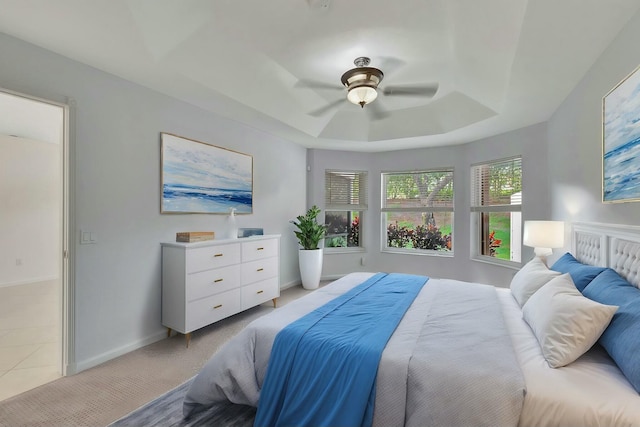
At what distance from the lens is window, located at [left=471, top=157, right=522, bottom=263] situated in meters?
4.23

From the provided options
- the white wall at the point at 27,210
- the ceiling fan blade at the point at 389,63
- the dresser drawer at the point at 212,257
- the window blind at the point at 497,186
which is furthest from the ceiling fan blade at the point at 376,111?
the white wall at the point at 27,210

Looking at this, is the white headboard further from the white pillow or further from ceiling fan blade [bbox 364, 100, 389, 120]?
ceiling fan blade [bbox 364, 100, 389, 120]

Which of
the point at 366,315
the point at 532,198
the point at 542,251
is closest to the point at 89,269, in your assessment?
the point at 366,315

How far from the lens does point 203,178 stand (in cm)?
349

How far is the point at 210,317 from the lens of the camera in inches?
121

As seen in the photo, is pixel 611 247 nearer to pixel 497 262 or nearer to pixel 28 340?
pixel 497 262

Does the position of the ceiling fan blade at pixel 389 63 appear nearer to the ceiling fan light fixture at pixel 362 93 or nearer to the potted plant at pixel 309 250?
the ceiling fan light fixture at pixel 362 93

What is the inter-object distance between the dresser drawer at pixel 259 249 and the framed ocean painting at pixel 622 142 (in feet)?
10.9

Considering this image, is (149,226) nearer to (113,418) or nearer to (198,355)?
(198,355)

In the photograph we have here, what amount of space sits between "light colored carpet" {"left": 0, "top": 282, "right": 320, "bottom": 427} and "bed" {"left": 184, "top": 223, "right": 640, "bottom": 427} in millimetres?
571

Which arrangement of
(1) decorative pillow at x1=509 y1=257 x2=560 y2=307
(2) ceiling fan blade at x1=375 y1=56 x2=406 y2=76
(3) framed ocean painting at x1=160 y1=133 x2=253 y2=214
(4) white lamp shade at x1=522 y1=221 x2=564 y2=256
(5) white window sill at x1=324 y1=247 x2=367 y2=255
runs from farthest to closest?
(5) white window sill at x1=324 y1=247 x2=367 y2=255
(3) framed ocean painting at x1=160 y1=133 x2=253 y2=214
(4) white lamp shade at x1=522 y1=221 x2=564 y2=256
(2) ceiling fan blade at x1=375 y1=56 x2=406 y2=76
(1) decorative pillow at x1=509 y1=257 x2=560 y2=307

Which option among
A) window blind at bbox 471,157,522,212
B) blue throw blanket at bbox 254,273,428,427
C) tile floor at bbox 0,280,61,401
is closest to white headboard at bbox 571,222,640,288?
blue throw blanket at bbox 254,273,428,427

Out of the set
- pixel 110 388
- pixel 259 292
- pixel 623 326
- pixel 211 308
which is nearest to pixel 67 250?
pixel 110 388

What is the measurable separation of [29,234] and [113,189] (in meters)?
4.26
